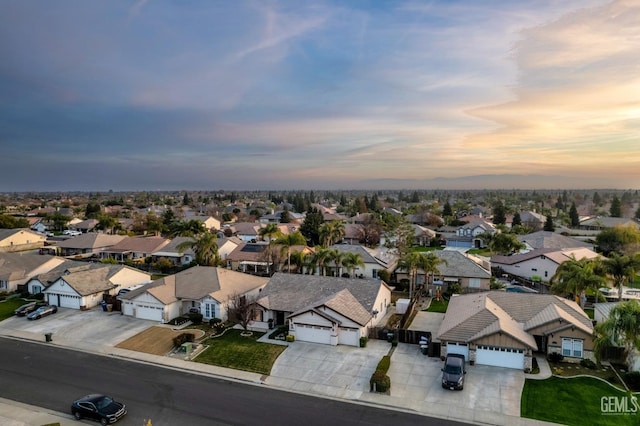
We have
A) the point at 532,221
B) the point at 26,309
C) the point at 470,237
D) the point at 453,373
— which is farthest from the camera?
the point at 532,221

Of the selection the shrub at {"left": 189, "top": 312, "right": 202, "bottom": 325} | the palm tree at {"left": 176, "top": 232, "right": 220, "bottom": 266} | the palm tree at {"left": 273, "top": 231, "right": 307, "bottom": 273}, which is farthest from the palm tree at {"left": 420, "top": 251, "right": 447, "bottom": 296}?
the palm tree at {"left": 176, "top": 232, "right": 220, "bottom": 266}

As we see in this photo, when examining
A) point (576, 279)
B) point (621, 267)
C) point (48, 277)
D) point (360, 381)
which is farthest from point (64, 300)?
point (621, 267)

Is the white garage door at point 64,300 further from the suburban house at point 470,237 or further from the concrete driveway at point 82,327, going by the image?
the suburban house at point 470,237

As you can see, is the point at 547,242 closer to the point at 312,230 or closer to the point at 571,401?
the point at 312,230

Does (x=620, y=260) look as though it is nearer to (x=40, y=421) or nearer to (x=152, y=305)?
(x=152, y=305)

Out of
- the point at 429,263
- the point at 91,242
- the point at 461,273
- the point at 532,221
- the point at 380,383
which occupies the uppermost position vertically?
the point at 429,263

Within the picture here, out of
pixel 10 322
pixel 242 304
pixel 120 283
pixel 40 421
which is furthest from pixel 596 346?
pixel 10 322
